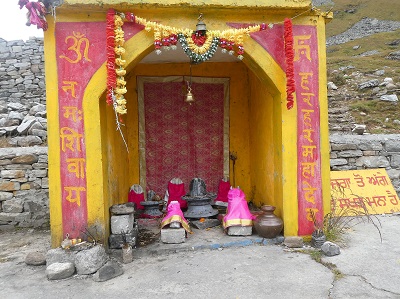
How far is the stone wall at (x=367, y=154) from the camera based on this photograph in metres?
6.99

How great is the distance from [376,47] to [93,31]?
32281 mm

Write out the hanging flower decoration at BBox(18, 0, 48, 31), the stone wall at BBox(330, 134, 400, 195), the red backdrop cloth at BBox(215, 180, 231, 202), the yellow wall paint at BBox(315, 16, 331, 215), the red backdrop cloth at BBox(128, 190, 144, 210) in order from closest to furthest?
the hanging flower decoration at BBox(18, 0, 48, 31), the yellow wall paint at BBox(315, 16, 331, 215), the red backdrop cloth at BBox(128, 190, 144, 210), the red backdrop cloth at BBox(215, 180, 231, 202), the stone wall at BBox(330, 134, 400, 195)

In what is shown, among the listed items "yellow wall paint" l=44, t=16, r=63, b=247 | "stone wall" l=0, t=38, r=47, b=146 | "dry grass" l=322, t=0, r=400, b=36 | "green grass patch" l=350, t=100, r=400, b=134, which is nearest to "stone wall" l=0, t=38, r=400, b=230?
"yellow wall paint" l=44, t=16, r=63, b=247

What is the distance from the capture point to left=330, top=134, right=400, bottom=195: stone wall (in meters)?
6.99

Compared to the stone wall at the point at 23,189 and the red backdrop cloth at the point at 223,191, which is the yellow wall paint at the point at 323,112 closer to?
the red backdrop cloth at the point at 223,191

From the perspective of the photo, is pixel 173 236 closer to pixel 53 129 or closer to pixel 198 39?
pixel 53 129

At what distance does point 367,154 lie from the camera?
7062mm

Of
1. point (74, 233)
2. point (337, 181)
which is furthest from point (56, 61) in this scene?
point (337, 181)

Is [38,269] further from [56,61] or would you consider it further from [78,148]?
[56,61]

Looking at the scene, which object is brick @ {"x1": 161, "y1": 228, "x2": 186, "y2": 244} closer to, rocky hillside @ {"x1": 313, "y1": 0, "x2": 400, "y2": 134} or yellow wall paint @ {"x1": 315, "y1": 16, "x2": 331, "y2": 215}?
yellow wall paint @ {"x1": 315, "y1": 16, "x2": 331, "y2": 215}

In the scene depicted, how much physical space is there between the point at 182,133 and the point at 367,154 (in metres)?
3.73

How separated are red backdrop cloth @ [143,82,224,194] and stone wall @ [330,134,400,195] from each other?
230 cm

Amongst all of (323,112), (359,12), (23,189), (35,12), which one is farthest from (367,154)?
(359,12)

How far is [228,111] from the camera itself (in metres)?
7.19
